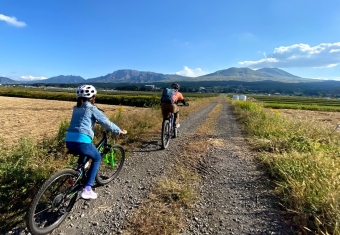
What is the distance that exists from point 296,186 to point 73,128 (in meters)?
4.15

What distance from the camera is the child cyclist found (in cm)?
382

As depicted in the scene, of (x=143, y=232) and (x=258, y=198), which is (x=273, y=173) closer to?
(x=258, y=198)

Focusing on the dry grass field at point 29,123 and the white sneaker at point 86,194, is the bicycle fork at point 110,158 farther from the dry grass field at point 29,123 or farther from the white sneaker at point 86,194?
the dry grass field at point 29,123

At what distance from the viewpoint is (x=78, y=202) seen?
13.7 feet

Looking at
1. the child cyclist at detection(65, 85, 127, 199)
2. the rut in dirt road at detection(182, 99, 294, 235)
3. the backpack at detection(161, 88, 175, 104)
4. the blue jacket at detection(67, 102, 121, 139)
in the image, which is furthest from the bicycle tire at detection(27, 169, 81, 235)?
the backpack at detection(161, 88, 175, 104)

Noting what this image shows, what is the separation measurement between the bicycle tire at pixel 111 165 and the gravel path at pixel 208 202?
16 cm

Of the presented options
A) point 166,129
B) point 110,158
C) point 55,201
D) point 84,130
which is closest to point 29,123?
point 166,129

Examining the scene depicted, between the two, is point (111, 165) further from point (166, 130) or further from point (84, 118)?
point (166, 130)

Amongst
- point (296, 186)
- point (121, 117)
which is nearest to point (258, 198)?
point (296, 186)

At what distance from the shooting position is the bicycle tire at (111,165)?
506cm

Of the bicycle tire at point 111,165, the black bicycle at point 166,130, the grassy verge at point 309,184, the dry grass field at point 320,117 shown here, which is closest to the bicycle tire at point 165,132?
the black bicycle at point 166,130

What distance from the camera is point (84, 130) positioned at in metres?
3.83

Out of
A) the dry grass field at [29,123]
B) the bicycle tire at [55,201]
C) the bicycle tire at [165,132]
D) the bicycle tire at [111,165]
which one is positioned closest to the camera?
the bicycle tire at [55,201]

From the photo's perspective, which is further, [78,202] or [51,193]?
[78,202]
